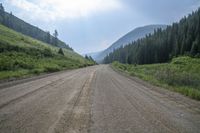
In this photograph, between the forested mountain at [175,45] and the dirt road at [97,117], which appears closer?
the dirt road at [97,117]

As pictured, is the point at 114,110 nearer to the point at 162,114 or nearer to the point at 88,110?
the point at 88,110

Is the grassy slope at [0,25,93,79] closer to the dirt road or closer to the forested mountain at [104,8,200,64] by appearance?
the dirt road

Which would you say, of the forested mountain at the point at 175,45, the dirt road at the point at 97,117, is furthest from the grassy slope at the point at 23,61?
the forested mountain at the point at 175,45

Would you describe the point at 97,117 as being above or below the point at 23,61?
below

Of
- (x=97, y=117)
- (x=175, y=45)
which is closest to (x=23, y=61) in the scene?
(x=97, y=117)

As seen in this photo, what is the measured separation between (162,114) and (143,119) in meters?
A: 0.93

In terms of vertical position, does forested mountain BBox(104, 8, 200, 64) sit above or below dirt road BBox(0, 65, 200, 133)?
above

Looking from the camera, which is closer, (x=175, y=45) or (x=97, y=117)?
(x=97, y=117)

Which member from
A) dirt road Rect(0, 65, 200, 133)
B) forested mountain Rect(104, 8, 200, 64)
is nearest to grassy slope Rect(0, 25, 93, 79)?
dirt road Rect(0, 65, 200, 133)

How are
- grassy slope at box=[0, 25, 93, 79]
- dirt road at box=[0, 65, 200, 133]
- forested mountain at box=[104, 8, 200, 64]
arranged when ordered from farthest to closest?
1. forested mountain at box=[104, 8, 200, 64]
2. grassy slope at box=[0, 25, 93, 79]
3. dirt road at box=[0, 65, 200, 133]

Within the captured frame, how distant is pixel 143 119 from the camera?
6055mm

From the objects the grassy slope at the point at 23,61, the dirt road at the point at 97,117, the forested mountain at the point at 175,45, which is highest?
the forested mountain at the point at 175,45

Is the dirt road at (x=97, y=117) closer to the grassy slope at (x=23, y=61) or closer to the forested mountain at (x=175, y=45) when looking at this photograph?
the grassy slope at (x=23, y=61)

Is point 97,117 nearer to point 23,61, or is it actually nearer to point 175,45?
point 23,61
